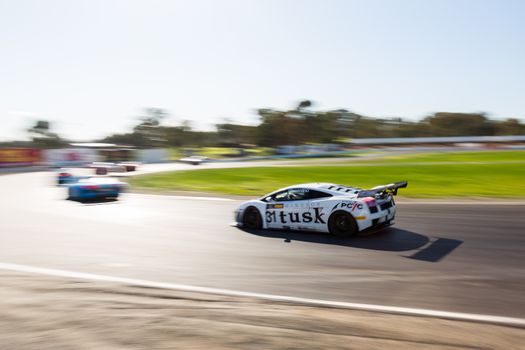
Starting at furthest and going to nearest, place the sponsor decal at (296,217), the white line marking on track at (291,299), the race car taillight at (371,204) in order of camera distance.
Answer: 1. the sponsor decal at (296,217)
2. the race car taillight at (371,204)
3. the white line marking on track at (291,299)

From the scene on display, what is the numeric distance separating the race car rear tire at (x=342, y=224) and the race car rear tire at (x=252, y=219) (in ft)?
6.58

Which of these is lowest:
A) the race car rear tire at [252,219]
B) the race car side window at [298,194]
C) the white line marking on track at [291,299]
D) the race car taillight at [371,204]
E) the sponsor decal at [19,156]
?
the white line marking on track at [291,299]

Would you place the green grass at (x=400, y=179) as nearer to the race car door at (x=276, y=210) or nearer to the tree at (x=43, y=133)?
the race car door at (x=276, y=210)

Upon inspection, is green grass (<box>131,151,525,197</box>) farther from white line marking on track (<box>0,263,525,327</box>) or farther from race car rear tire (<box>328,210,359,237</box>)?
white line marking on track (<box>0,263,525,327</box>)

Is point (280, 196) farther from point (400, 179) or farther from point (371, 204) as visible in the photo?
point (400, 179)

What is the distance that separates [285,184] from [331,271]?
54.9 feet

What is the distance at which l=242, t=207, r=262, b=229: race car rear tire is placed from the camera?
1102 cm

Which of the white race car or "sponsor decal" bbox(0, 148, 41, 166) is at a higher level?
"sponsor decal" bbox(0, 148, 41, 166)

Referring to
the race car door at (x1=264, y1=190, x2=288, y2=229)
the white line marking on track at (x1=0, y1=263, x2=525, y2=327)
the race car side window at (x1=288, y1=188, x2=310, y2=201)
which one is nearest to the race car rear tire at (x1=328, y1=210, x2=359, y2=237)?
the race car side window at (x1=288, y1=188, x2=310, y2=201)

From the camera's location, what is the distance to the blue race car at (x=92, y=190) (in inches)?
704

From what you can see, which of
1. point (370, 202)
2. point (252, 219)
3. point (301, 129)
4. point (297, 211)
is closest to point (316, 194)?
point (297, 211)

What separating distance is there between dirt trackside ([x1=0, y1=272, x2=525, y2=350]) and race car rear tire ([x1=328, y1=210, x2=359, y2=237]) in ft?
14.0

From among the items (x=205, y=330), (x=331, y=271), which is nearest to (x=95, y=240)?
(x=331, y=271)

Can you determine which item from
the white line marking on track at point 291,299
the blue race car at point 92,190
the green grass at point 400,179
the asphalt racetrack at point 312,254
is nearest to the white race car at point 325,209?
the asphalt racetrack at point 312,254
